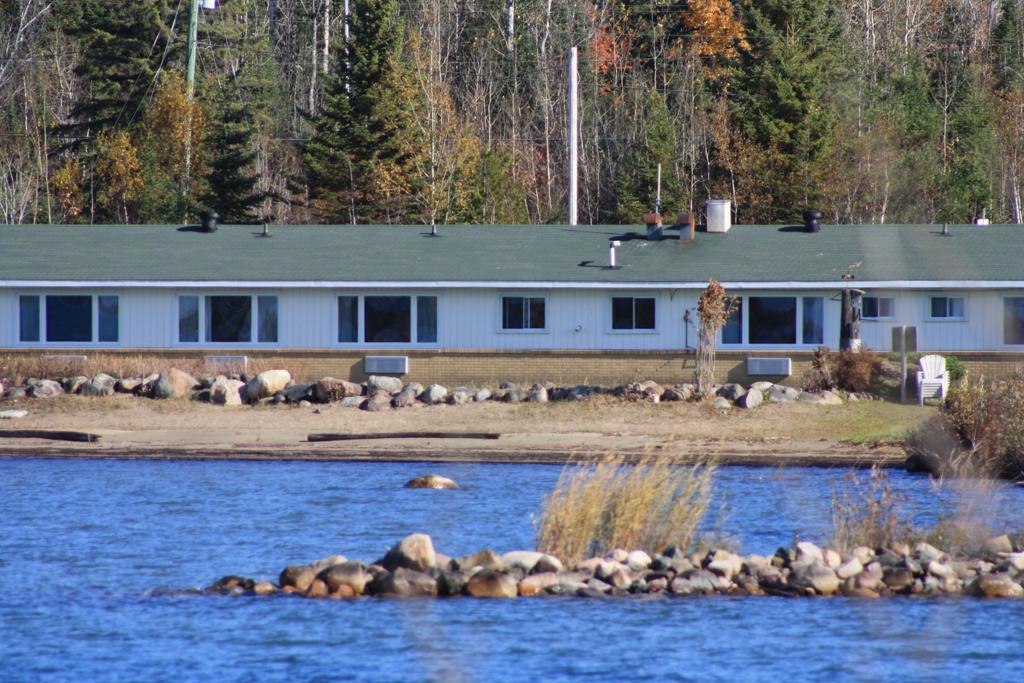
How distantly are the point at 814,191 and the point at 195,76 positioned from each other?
24976mm

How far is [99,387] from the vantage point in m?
33.8

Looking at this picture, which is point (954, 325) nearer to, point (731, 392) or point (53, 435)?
point (731, 392)

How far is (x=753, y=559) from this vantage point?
715 inches

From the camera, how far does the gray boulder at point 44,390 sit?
1323 inches

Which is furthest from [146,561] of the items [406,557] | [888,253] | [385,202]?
[385,202]

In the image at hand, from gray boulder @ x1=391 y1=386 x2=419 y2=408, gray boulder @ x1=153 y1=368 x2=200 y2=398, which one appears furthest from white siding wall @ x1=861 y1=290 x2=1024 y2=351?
gray boulder @ x1=153 y1=368 x2=200 y2=398

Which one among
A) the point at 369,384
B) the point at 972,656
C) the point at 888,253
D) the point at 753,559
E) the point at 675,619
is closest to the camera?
the point at 972,656

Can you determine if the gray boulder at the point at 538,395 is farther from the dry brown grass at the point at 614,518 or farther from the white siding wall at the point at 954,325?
the dry brown grass at the point at 614,518

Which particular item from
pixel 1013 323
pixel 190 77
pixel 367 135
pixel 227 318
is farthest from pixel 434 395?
pixel 190 77

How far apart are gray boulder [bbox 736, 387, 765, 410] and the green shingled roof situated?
3.99 metres

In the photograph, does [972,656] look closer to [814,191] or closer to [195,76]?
[814,191]

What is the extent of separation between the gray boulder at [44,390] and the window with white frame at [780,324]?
47.7 ft

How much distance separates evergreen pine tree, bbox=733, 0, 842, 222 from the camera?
55500 mm

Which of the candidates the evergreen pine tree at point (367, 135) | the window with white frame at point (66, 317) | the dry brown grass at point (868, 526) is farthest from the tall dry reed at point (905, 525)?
the evergreen pine tree at point (367, 135)
